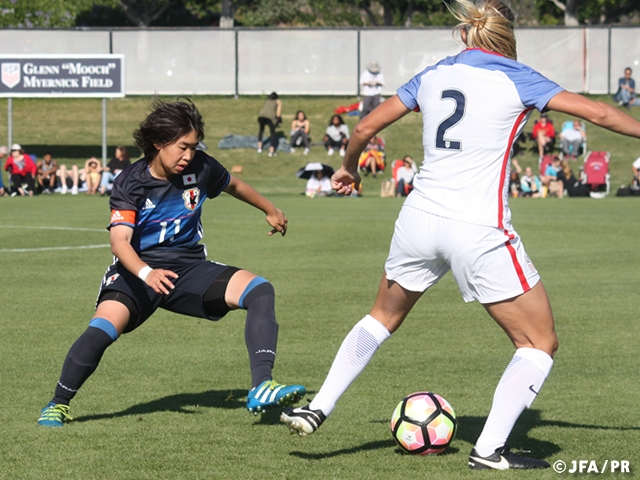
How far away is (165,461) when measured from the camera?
16.1 feet

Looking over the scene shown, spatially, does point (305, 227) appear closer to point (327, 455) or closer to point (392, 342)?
point (392, 342)

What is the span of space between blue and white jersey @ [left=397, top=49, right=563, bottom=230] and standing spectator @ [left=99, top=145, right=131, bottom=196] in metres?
22.3

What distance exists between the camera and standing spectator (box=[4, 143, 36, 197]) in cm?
2692

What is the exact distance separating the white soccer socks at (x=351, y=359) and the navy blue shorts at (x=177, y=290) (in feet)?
3.30

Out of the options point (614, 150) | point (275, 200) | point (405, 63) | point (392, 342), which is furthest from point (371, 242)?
point (405, 63)

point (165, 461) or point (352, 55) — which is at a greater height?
point (352, 55)

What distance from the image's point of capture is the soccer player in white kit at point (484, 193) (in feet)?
14.9

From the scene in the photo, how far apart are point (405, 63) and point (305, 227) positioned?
2238 cm

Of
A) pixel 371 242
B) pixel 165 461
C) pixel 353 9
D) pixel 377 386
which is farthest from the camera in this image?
pixel 353 9

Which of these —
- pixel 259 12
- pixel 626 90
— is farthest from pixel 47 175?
pixel 259 12

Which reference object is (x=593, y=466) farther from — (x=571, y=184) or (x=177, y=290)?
(x=571, y=184)

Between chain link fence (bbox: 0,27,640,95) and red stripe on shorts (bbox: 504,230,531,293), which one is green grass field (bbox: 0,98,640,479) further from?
chain link fence (bbox: 0,27,640,95)

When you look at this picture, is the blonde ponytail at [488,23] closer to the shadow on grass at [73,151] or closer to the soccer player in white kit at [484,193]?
the soccer player in white kit at [484,193]

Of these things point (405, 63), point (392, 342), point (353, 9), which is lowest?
point (392, 342)
